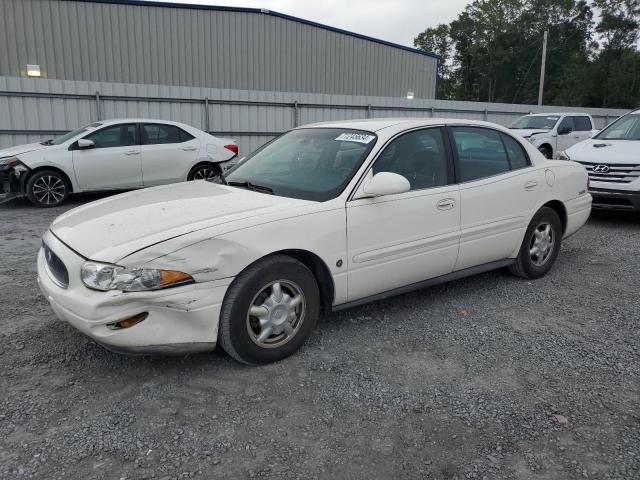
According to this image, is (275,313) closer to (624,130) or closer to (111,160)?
(111,160)

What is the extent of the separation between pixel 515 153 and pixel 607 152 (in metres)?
3.80

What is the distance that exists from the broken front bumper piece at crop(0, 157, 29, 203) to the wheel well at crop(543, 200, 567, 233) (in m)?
7.69

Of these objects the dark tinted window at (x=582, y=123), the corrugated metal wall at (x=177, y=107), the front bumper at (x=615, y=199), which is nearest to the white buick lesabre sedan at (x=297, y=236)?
the front bumper at (x=615, y=199)

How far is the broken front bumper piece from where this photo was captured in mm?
8625

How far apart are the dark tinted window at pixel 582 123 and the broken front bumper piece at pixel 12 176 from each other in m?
14.1

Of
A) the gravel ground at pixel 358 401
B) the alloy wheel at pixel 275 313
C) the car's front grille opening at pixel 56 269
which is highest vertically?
the car's front grille opening at pixel 56 269

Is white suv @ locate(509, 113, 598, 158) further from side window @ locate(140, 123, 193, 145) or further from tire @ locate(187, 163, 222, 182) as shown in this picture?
side window @ locate(140, 123, 193, 145)

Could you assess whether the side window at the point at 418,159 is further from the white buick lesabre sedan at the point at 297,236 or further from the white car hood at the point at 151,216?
the white car hood at the point at 151,216

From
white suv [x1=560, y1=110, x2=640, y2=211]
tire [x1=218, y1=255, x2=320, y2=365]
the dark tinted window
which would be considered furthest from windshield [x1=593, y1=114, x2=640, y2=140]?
the dark tinted window

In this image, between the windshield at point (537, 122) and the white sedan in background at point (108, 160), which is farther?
the windshield at point (537, 122)

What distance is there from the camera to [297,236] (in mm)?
3355

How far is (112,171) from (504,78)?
61005 mm


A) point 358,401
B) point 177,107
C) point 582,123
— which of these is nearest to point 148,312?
point 358,401

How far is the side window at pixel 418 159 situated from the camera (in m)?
3.99
